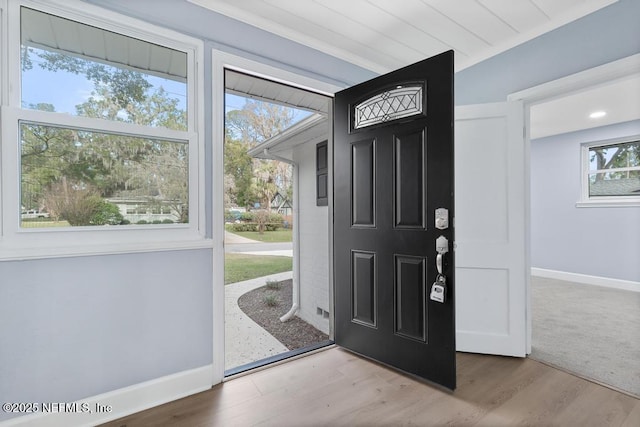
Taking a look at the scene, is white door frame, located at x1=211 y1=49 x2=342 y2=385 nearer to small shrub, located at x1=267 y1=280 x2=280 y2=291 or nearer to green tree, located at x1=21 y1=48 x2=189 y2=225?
green tree, located at x1=21 y1=48 x2=189 y2=225

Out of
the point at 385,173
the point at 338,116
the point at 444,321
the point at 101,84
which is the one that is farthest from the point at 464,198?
the point at 101,84

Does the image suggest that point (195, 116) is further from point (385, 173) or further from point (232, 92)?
point (385, 173)

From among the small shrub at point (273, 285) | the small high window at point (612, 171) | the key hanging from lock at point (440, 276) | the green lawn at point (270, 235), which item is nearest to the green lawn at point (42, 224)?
the key hanging from lock at point (440, 276)

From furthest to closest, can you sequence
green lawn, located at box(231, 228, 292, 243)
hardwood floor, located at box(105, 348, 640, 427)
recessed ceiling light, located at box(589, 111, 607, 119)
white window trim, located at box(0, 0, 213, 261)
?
green lawn, located at box(231, 228, 292, 243) → recessed ceiling light, located at box(589, 111, 607, 119) → hardwood floor, located at box(105, 348, 640, 427) → white window trim, located at box(0, 0, 213, 261)

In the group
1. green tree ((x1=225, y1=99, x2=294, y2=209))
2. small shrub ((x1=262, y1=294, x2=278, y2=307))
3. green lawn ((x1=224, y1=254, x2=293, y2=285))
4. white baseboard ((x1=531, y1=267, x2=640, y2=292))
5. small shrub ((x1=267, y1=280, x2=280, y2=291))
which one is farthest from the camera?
green lawn ((x1=224, y1=254, x2=293, y2=285))

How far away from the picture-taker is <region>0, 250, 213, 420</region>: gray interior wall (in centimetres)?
148

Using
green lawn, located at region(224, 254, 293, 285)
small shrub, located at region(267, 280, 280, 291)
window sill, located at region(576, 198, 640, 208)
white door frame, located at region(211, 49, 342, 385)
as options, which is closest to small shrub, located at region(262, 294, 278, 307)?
small shrub, located at region(267, 280, 280, 291)

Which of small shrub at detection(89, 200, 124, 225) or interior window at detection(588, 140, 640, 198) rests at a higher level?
interior window at detection(588, 140, 640, 198)

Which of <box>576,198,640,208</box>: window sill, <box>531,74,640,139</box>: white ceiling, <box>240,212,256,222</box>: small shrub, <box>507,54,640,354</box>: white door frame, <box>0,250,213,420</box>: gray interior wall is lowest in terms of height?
<box>0,250,213,420</box>: gray interior wall

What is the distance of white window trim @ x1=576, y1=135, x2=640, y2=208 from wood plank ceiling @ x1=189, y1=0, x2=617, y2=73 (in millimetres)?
3930

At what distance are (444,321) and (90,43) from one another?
8.76 feet

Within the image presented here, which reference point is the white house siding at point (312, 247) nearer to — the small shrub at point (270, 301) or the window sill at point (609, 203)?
the small shrub at point (270, 301)

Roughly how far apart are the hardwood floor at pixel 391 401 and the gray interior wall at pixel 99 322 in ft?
0.99

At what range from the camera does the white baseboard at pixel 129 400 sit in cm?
151
